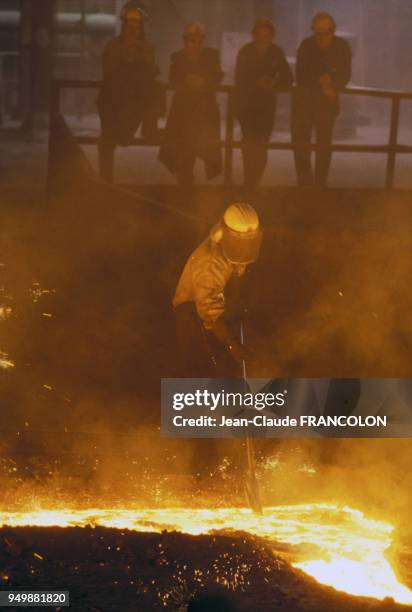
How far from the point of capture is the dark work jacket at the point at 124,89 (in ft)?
33.7

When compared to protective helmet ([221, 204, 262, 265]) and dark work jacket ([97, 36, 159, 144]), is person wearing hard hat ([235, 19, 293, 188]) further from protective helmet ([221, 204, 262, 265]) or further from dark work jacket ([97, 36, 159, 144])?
protective helmet ([221, 204, 262, 265])

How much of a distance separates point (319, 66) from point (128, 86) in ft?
5.83

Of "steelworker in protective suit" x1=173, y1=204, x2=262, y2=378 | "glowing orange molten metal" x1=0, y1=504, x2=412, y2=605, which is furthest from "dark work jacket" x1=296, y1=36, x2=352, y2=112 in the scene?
"glowing orange molten metal" x1=0, y1=504, x2=412, y2=605

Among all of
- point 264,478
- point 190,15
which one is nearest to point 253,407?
point 264,478

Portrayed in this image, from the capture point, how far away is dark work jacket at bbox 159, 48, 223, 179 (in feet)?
34.1

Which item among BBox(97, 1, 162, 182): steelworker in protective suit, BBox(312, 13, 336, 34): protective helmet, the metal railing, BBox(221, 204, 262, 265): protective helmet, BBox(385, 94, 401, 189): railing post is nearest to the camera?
BBox(221, 204, 262, 265): protective helmet

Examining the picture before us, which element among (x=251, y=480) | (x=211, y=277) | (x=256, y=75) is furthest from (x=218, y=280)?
(x=256, y=75)

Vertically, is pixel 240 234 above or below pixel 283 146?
above

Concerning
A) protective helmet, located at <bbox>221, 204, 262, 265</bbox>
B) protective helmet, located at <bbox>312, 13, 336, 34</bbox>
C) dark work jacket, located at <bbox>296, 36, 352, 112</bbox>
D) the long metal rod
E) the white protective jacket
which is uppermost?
protective helmet, located at <bbox>312, 13, 336, 34</bbox>

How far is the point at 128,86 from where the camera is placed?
10352 millimetres

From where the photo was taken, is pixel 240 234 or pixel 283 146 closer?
pixel 240 234

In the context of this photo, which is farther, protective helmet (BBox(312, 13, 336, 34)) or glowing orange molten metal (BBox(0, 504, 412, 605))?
protective helmet (BBox(312, 13, 336, 34))

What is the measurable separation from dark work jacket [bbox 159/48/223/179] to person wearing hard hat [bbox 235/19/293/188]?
240 mm

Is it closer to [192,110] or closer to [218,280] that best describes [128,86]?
[192,110]
